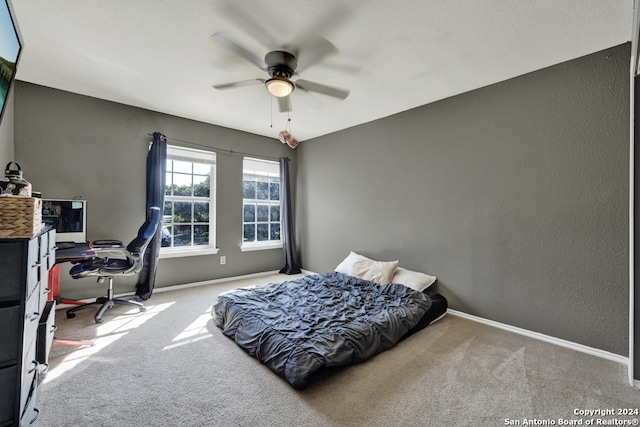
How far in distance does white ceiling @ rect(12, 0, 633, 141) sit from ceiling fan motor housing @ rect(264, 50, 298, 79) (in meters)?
0.09

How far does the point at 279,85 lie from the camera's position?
230 centimetres

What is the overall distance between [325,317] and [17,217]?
6.58 feet

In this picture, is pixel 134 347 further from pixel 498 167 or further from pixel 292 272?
pixel 498 167

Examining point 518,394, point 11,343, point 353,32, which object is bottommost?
point 518,394

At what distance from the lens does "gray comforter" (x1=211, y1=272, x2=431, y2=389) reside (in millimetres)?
1928

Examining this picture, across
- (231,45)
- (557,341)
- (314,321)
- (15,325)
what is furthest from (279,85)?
(557,341)

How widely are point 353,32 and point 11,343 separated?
2.61 m

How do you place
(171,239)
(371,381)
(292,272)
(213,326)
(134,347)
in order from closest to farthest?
(371,381)
(134,347)
(213,326)
(171,239)
(292,272)

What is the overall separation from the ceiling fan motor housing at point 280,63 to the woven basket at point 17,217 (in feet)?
5.97

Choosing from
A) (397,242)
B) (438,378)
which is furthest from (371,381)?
(397,242)

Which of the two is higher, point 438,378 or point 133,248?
point 133,248

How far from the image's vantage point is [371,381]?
6.15 ft

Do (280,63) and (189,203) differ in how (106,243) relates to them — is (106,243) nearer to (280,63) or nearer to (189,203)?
(189,203)

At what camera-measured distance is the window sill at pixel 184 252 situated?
3.87m
